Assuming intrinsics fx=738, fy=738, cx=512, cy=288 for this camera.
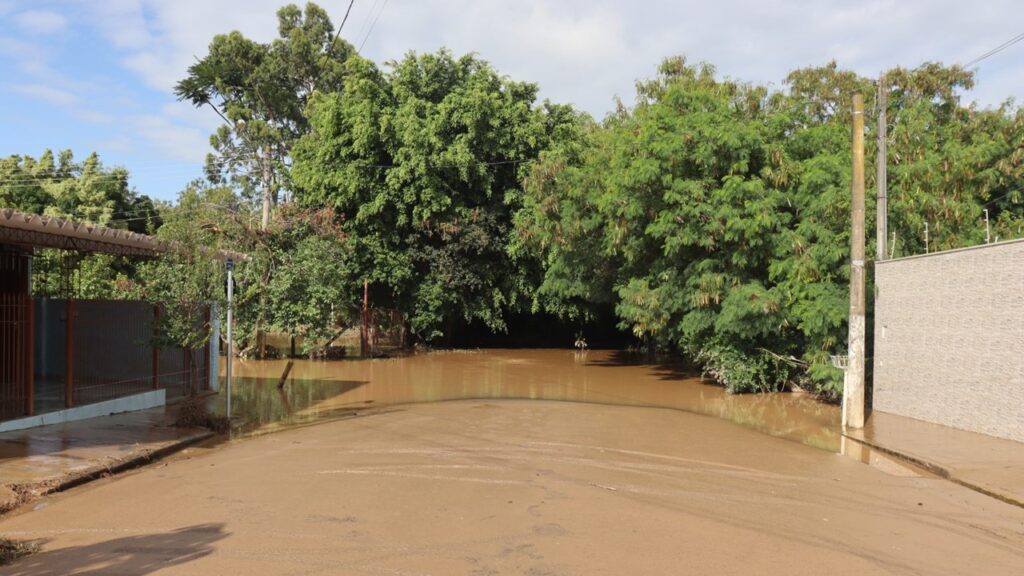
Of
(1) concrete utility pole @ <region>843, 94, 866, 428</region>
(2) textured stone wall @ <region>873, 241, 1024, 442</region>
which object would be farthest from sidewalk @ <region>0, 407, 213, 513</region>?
(2) textured stone wall @ <region>873, 241, 1024, 442</region>

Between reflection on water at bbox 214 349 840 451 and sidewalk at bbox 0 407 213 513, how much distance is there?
5.38 feet

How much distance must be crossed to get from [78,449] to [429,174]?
20217mm

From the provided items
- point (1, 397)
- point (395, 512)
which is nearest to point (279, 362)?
point (1, 397)

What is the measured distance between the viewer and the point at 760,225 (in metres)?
18.2

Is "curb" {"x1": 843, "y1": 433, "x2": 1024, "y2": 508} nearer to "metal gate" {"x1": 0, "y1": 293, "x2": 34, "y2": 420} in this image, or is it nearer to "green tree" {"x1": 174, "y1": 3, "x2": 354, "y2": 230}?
"metal gate" {"x1": 0, "y1": 293, "x2": 34, "y2": 420}

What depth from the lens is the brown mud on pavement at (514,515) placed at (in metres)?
5.99

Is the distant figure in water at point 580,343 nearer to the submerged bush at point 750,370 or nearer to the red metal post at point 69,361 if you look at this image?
the submerged bush at point 750,370

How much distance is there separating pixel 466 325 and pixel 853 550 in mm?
30917

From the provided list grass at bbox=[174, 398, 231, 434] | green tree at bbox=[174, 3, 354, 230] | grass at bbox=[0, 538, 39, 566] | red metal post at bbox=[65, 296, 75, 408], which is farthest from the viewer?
green tree at bbox=[174, 3, 354, 230]

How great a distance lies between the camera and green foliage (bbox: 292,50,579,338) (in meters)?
29.3

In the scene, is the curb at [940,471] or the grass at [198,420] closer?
the curb at [940,471]

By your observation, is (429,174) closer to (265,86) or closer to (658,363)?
(658,363)

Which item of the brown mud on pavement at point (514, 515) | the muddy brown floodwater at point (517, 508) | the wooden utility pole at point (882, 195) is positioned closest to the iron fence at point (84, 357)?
the muddy brown floodwater at point (517, 508)

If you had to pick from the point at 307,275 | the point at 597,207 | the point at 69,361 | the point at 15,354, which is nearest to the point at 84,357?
the point at 69,361
